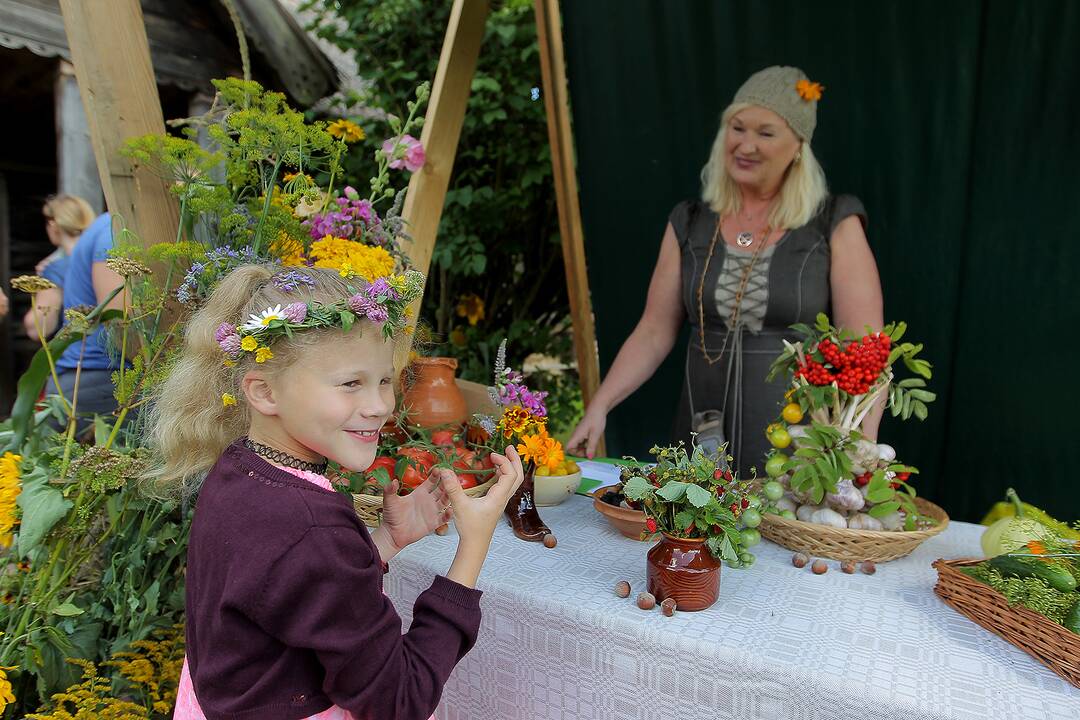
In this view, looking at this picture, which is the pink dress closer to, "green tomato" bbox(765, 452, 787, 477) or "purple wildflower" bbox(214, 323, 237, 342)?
"purple wildflower" bbox(214, 323, 237, 342)

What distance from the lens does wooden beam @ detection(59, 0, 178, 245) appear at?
1.51 meters

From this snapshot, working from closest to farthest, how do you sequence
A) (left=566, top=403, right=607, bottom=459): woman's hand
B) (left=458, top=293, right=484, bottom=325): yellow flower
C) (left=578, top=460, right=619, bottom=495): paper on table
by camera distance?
(left=578, top=460, right=619, bottom=495): paper on table
(left=566, top=403, right=607, bottom=459): woman's hand
(left=458, top=293, right=484, bottom=325): yellow flower

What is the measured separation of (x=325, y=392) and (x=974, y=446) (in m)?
2.46

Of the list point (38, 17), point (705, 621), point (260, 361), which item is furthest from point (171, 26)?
Answer: point (705, 621)

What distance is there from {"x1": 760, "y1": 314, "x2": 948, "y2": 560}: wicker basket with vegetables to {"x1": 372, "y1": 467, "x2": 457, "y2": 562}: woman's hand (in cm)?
57

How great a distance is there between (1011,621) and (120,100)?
188 cm

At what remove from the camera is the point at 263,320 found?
90cm

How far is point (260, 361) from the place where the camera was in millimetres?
890

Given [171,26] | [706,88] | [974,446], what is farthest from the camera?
[171,26]

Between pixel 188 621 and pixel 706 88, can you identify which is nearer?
pixel 188 621

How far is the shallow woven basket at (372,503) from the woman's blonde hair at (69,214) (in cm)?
283

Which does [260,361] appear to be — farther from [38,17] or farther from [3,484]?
[38,17]

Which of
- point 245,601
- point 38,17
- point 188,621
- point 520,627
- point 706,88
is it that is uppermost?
point 38,17

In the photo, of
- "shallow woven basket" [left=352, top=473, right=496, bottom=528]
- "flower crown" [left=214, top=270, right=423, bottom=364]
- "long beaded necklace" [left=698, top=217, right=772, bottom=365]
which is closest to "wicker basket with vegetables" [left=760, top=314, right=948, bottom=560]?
"shallow woven basket" [left=352, top=473, right=496, bottom=528]
